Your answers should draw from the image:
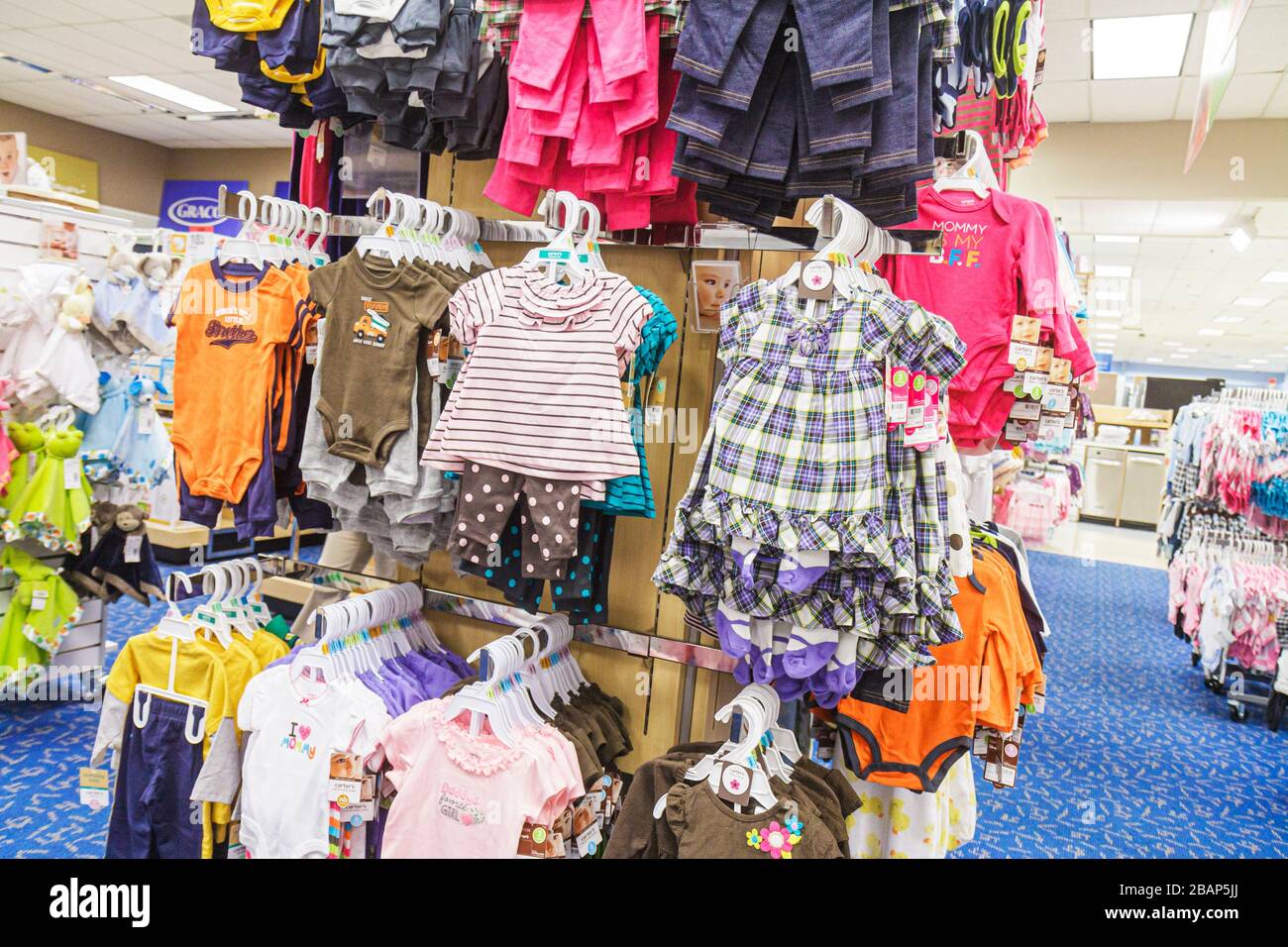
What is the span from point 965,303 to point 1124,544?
12.0 metres

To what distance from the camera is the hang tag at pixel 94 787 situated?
2.41 m

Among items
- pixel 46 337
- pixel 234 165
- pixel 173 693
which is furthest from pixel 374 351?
pixel 234 165

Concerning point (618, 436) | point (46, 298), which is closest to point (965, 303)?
point (618, 436)

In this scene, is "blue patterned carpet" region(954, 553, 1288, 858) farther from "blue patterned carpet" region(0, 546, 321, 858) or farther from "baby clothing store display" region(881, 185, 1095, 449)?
"blue patterned carpet" region(0, 546, 321, 858)

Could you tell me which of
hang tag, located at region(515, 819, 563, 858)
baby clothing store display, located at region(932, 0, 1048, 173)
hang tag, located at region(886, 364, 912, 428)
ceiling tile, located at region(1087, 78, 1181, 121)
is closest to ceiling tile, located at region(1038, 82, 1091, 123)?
ceiling tile, located at region(1087, 78, 1181, 121)

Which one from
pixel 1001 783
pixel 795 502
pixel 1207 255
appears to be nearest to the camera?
pixel 795 502

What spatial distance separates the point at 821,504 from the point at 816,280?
48 cm

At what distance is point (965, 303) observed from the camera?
2.25 meters

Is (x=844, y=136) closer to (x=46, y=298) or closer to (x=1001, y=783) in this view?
(x=1001, y=783)

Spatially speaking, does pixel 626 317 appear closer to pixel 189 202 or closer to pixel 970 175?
pixel 970 175

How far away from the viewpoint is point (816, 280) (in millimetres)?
1815

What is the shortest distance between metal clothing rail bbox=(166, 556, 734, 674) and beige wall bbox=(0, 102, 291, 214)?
938 centimetres

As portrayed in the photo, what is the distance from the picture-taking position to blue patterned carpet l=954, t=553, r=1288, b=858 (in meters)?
3.60

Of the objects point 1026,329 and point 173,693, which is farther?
point 173,693
